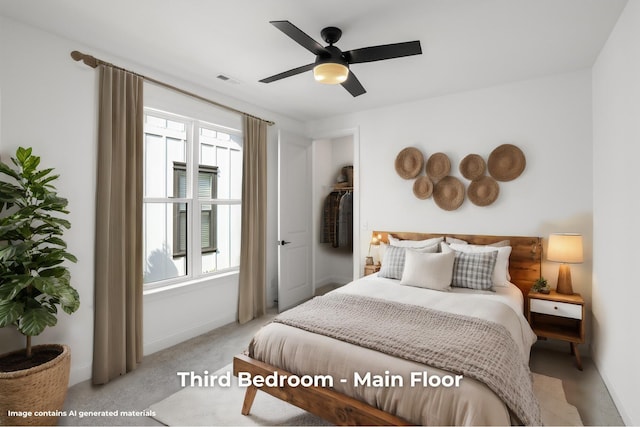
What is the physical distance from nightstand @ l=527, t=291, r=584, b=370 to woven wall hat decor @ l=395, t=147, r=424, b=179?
1.75m

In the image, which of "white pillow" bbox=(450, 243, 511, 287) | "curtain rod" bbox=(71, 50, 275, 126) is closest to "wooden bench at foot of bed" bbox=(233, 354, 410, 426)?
"white pillow" bbox=(450, 243, 511, 287)

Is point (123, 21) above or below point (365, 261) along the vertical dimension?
above

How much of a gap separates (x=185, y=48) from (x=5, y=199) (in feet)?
5.36

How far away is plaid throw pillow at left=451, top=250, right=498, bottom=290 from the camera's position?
2934 millimetres

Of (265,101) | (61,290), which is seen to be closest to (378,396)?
(61,290)

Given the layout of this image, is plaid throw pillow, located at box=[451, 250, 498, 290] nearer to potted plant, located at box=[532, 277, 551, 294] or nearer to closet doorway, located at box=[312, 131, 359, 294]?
potted plant, located at box=[532, 277, 551, 294]

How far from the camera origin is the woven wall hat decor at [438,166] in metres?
3.71

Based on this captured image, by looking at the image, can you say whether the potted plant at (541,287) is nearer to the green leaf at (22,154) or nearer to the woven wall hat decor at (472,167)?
the woven wall hat decor at (472,167)

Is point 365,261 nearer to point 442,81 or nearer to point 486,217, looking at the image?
point 486,217

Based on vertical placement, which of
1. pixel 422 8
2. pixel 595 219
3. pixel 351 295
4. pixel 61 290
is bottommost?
pixel 351 295

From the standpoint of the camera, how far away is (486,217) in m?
3.51

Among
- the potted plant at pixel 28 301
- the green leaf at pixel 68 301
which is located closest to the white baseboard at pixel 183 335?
the potted plant at pixel 28 301

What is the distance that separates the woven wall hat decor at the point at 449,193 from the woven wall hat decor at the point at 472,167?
12 cm

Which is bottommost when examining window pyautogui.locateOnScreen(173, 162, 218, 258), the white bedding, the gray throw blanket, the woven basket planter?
the woven basket planter
